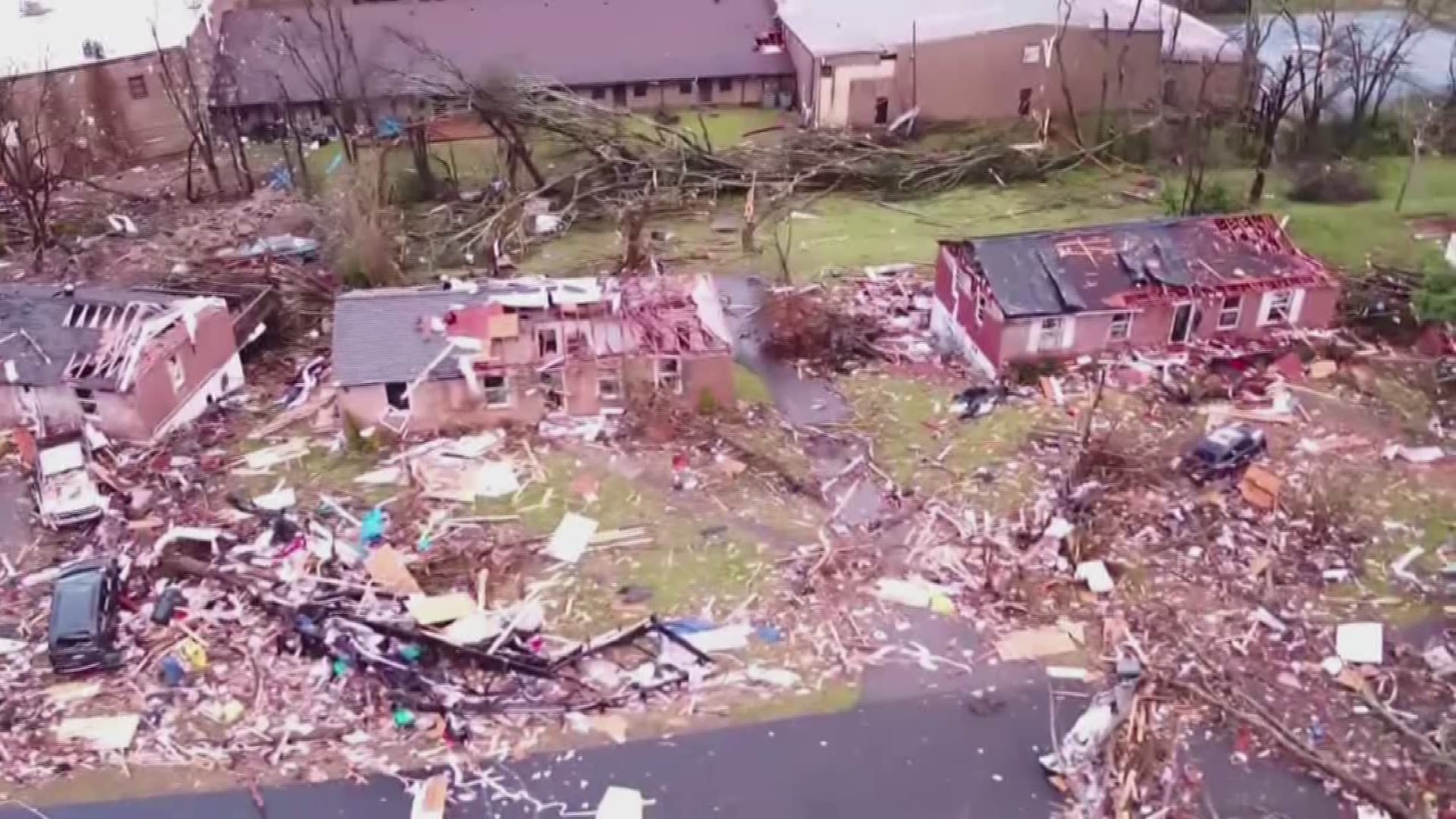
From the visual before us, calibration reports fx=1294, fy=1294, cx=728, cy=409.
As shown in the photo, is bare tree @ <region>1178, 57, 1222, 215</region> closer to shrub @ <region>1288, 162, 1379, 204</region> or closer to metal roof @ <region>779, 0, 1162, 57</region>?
shrub @ <region>1288, 162, 1379, 204</region>

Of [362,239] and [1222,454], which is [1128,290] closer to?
[1222,454]

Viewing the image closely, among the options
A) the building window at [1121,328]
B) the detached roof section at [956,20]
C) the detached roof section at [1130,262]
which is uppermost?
the detached roof section at [956,20]

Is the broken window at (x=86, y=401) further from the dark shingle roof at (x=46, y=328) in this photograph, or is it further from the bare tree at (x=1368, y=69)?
the bare tree at (x=1368, y=69)

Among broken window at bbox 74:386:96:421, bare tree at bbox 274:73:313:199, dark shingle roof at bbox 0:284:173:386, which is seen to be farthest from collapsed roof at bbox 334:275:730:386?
bare tree at bbox 274:73:313:199

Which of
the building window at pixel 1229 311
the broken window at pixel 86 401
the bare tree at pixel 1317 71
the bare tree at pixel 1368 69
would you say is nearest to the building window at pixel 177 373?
the broken window at pixel 86 401

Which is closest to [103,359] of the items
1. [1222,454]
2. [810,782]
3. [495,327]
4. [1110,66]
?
[495,327]

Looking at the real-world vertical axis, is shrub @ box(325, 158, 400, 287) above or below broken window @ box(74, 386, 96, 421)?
above
